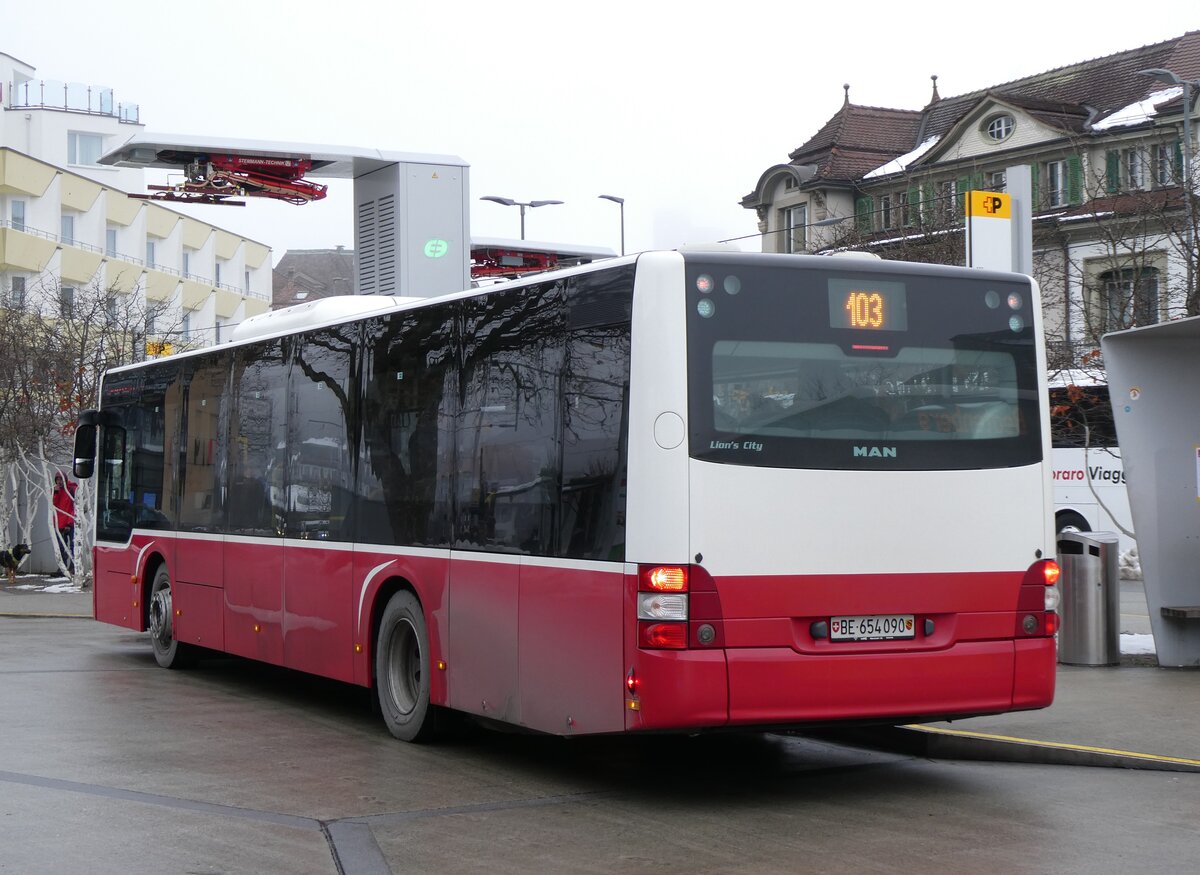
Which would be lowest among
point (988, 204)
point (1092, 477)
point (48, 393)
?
point (1092, 477)

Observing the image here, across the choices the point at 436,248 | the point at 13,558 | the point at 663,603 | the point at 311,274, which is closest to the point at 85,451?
the point at 436,248

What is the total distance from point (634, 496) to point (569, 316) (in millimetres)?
1240

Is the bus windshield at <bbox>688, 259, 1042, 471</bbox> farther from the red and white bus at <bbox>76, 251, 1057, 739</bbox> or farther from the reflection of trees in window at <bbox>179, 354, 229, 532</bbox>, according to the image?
the reflection of trees in window at <bbox>179, 354, 229, 532</bbox>

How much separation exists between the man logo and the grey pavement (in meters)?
2.23

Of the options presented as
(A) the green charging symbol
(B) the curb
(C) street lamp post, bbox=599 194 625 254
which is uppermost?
(C) street lamp post, bbox=599 194 625 254

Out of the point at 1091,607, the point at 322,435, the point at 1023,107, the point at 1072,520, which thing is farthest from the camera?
the point at 1023,107

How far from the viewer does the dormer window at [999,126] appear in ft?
171

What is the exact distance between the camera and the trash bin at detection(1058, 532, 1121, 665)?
13.6 meters

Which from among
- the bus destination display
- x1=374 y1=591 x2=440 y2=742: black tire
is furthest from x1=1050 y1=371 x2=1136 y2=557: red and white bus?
the bus destination display

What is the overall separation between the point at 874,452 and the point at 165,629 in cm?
899

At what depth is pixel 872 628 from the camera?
8531 mm

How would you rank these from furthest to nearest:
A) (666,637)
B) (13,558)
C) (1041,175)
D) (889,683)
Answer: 1. (1041,175)
2. (13,558)
3. (889,683)
4. (666,637)

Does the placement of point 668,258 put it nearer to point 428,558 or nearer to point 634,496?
point 634,496

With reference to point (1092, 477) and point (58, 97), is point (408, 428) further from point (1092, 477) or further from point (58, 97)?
point (58, 97)
